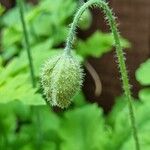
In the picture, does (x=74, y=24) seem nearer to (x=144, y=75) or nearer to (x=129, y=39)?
(x=144, y=75)

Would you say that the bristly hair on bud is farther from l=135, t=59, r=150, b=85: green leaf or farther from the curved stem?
l=135, t=59, r=150, b=85: green leaf

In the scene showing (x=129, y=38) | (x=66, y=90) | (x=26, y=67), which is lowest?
(x=129, y=38)

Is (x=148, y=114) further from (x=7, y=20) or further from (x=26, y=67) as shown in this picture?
(x=7, y=20)

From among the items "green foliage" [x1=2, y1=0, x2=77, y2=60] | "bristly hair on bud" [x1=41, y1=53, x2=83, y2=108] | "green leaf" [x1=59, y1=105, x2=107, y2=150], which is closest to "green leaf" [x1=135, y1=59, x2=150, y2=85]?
"green leaf" [x1=59, y1=105, x2=107, y2=150]

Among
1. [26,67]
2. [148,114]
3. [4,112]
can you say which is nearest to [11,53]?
[4,112]

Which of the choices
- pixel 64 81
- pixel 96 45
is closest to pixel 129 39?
pixel 96 45

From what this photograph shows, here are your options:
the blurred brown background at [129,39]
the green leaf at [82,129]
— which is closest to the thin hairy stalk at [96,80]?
the blurred brown background at [129,39]

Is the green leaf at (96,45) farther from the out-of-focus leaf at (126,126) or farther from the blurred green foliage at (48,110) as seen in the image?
the out-of-focus leaf at (126,126)
